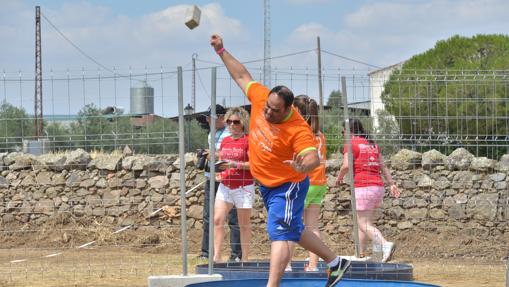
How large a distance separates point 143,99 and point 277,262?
3.29 meters

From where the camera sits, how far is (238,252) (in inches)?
466

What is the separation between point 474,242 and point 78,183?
20.1 feet

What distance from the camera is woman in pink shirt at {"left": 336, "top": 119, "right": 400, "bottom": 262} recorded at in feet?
34.6

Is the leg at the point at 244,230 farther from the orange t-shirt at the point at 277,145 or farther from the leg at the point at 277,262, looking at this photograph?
the leg at the point at 277,262

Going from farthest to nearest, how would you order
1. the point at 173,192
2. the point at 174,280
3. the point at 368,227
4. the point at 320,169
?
the point at 173,192, the point at 368,227, the point at 320,169, the point at 174,280

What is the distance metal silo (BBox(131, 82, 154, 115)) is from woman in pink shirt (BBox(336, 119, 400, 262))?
2.16 m

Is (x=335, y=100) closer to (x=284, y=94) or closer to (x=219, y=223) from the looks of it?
(x=219, y=223)

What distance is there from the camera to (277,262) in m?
7.32

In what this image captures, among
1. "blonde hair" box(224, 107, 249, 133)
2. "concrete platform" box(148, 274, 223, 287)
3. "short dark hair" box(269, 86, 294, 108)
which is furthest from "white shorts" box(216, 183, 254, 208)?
"short dark hair" box(269, 86, 294, 108)

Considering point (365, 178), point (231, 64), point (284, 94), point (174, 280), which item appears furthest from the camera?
point (365, 178)

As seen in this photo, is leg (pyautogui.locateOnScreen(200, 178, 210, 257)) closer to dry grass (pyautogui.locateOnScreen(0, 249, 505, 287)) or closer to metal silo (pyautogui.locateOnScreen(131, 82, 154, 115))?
dry grass (pyautogui.locateOnScreen(0, 249, 505, 287))

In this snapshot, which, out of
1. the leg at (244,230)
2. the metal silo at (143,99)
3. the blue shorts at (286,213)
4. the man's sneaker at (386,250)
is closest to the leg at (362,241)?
the man's sneaker at (386,250)

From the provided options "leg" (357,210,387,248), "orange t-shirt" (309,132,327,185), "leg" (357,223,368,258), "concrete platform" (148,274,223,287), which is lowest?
"concrete platform" (148,274,223,287)

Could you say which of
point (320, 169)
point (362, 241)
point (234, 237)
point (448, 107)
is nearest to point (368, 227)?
point (362, 241)
